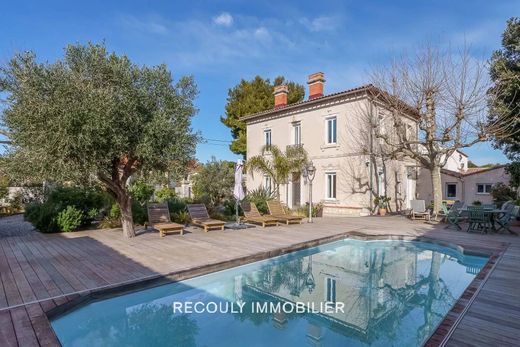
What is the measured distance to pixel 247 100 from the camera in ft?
99.9

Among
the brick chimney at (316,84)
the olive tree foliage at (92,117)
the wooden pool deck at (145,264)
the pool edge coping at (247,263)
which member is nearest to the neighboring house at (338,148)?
the brick chimney at (316,84)

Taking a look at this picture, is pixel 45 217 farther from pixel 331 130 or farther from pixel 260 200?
pixel 331 130

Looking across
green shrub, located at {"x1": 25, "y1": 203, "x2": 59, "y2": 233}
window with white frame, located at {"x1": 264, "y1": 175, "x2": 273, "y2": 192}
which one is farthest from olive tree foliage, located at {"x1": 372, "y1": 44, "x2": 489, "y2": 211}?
green shrub, located at {"x1": 25, "y1": 203, "x2": 59, "y2": 233}

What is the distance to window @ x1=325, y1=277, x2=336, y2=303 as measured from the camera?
6195 mm

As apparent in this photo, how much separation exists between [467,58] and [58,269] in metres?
17.3

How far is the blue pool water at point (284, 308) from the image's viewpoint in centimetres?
462

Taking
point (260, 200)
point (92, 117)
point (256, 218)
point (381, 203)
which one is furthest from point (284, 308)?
point (381, 203)

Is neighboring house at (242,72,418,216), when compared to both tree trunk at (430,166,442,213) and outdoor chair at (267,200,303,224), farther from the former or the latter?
outdoor chair at (267,200,303,224)

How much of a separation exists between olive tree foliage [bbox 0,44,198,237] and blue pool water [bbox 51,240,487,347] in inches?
168

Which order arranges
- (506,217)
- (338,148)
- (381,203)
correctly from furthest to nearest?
(338,148) → (381,203) → (506,217)

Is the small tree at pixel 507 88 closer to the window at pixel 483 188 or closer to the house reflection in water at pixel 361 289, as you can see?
the house reflection in water at pixel 361 289

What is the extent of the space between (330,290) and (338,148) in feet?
41.8

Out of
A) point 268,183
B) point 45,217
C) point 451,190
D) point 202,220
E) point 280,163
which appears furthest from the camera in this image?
point 451,190

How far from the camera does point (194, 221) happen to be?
492 inches
